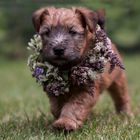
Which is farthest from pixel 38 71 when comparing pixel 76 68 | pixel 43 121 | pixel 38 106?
pixel 38 106

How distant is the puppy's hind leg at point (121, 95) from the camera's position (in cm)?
696

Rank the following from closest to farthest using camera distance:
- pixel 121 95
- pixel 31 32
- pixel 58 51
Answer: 1. pixel 58 51
2. pixel 121 95
3. pixel 31 32

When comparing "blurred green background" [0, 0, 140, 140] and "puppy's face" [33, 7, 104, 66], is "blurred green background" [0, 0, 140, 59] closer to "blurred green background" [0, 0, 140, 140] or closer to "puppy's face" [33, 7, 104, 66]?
"blurred green background" [0, 0, 140, 140]

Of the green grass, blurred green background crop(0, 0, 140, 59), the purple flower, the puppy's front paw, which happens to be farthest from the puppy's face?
blurred green background crop(0, 0, 140, 59)

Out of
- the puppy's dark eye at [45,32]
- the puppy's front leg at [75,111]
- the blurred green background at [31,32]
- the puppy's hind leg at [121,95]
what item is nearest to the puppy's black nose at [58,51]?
the puppy's dark eye at [45,32]

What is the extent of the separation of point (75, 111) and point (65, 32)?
2.35 feet

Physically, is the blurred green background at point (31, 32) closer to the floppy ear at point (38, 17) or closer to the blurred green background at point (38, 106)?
the blurred green background at point (38, 106)

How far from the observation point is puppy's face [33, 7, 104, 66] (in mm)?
5250

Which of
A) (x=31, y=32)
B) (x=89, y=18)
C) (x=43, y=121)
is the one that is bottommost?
(x=31, y=32)

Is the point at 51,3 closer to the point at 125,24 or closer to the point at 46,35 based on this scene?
the point at 46,35

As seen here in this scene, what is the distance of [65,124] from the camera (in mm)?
5254

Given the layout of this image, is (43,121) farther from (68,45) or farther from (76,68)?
(68,45)

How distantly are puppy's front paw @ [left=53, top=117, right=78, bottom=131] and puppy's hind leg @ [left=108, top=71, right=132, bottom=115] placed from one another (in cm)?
169

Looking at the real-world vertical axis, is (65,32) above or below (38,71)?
above
